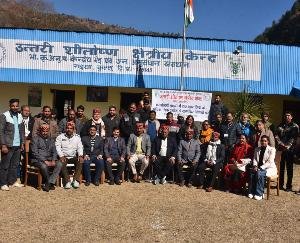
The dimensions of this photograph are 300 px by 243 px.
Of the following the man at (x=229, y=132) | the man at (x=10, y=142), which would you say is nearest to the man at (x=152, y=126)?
the man at (x=229, y=132)

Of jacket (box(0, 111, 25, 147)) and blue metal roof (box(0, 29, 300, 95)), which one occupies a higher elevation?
blue metal roof (box(0, 29, 300, 95))

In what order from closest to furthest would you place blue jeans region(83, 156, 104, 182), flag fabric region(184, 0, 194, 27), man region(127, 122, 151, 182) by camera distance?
blue jeans region(83, 156, 104, 182) < man region(127, 122, 151, 182) < flag fabric region(184, 0, 194, 27)

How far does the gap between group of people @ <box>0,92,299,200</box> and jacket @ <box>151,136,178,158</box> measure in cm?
2

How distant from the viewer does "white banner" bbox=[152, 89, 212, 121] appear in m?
12.5

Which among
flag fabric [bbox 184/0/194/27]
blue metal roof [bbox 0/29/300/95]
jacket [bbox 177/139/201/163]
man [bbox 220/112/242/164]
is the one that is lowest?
jacket [bbox 177/139/201/163]

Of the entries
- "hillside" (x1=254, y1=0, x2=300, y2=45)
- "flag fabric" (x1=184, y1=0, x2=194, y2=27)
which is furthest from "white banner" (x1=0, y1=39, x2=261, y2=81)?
"hillside" (x1=254, y1=0, x2=300, y2=45)

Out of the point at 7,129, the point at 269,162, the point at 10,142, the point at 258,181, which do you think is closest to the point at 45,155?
the point at 10,142

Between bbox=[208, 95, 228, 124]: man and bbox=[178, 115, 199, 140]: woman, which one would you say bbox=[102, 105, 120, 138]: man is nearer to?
bbox=[178, 115, 199, 140]: woman

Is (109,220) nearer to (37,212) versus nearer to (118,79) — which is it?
(37,212)

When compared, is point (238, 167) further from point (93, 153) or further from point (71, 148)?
point (71, 148)

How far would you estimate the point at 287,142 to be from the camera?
34.1 ft

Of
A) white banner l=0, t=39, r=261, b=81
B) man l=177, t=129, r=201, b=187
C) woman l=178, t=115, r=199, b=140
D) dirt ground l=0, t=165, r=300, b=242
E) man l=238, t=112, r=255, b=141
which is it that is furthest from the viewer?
white banner l=0, t=39, r=261, b=81

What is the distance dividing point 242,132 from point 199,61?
6.87 m

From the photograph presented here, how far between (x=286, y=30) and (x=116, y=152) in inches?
1982
